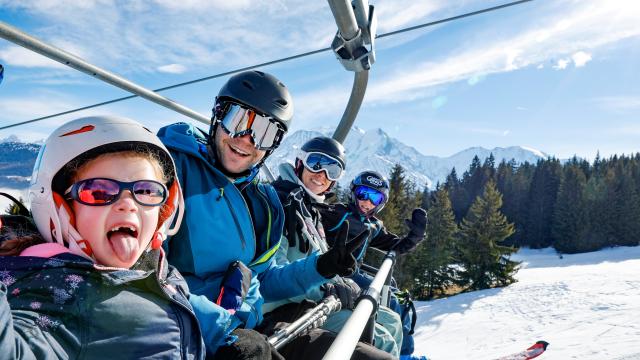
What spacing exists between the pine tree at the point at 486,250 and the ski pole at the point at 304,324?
32621mm

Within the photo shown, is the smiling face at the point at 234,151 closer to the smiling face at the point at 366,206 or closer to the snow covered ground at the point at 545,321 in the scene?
the smiling face at the point at 366,206

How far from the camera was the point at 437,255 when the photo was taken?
33500mm

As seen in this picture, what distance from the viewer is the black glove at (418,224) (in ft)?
21.1

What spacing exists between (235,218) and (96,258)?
1.06 meters

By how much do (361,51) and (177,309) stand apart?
3.09 m

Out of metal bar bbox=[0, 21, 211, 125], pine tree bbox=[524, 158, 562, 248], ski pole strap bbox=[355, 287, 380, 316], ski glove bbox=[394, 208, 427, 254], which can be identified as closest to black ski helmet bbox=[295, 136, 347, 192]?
metal bar bbox=[0, 21, 211, 125]

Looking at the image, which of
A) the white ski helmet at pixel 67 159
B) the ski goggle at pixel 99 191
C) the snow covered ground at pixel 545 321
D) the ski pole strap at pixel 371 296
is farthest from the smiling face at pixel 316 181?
the snow covered ground at pixel 545 321

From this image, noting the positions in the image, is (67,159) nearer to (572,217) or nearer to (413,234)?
(413,234)

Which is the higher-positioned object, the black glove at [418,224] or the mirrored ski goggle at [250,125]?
the mirrored ski goggle at [250,125]

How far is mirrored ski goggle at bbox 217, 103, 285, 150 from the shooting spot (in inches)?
106

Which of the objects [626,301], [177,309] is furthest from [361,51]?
[626,301]

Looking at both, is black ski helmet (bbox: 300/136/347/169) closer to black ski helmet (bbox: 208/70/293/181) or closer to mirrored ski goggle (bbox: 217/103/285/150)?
black ski helmet (bbox: 208/70/293/181)

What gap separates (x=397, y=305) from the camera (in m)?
5.36

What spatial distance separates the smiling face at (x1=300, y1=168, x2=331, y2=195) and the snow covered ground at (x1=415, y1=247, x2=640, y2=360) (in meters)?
5.35
